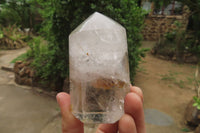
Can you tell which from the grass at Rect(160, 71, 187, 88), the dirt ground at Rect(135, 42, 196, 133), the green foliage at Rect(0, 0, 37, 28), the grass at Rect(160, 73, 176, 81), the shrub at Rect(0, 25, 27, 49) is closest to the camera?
the dirt ground at Rect(135, 42, 196, 133)

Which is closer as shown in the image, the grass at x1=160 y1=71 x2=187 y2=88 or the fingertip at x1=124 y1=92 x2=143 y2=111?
the fingertip at x1=124 y1=92 x2=143 y2=111

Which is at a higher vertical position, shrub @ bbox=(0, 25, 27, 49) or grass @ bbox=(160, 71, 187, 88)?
shrub @ bbox=(0, 25, 27, 49)

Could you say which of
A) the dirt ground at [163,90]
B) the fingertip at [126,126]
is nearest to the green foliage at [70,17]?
the dirt ground at [163,90]

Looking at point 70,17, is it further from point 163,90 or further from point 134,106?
point 163,90

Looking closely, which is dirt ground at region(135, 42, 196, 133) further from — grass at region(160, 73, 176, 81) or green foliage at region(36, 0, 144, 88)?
green foliage at region(36, 0, 144, 88)

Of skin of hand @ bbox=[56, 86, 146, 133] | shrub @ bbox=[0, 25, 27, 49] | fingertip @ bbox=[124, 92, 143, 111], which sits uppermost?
fingertip @ bbox=[124, 92, 143, 111]

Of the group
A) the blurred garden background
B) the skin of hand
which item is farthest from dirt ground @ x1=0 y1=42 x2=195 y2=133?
the skin of hand

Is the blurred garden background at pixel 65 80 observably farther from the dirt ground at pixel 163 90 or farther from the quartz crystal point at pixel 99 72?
the quartz crystal point at pixel 99 72

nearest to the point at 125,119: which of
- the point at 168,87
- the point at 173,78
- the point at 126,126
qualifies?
the point at 126,126
